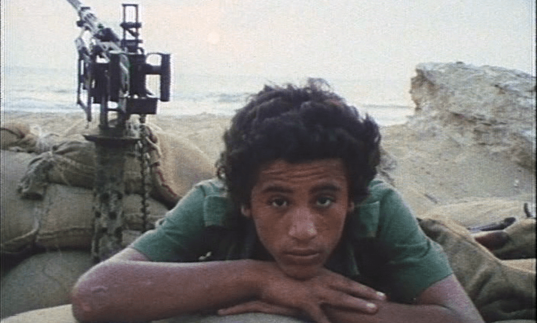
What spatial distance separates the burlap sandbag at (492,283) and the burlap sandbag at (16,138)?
210cm

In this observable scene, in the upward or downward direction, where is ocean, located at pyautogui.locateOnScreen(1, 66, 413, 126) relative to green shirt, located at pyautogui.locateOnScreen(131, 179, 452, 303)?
downward

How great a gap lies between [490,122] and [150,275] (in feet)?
13.0

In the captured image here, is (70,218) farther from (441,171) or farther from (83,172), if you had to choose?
(441,171)

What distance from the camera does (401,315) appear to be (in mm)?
1853

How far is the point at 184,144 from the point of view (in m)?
3.71

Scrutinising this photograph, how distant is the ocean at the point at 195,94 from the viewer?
14062 millimetres

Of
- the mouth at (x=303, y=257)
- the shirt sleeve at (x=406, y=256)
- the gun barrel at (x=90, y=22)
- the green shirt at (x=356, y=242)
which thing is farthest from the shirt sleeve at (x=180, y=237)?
the gun barrel at (x=90, y=22)

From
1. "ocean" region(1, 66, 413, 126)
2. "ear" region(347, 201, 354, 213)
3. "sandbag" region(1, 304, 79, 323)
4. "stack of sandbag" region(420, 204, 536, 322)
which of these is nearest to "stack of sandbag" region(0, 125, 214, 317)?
"sandbag" region(1, 304, 79, 323)

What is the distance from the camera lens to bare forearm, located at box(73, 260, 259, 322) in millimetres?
1858

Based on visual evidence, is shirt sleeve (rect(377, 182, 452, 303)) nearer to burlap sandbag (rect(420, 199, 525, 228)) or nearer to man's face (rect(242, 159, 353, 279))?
man's face (rect(242, 159, 353, 279))

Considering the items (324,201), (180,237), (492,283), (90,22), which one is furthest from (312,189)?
(90,22)

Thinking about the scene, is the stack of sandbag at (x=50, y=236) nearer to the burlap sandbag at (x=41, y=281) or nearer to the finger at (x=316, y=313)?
the burlap sandbag at (x=41, y=281)

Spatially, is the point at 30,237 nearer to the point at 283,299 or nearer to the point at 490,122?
the point at 283,299

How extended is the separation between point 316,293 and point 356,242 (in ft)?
0.75
